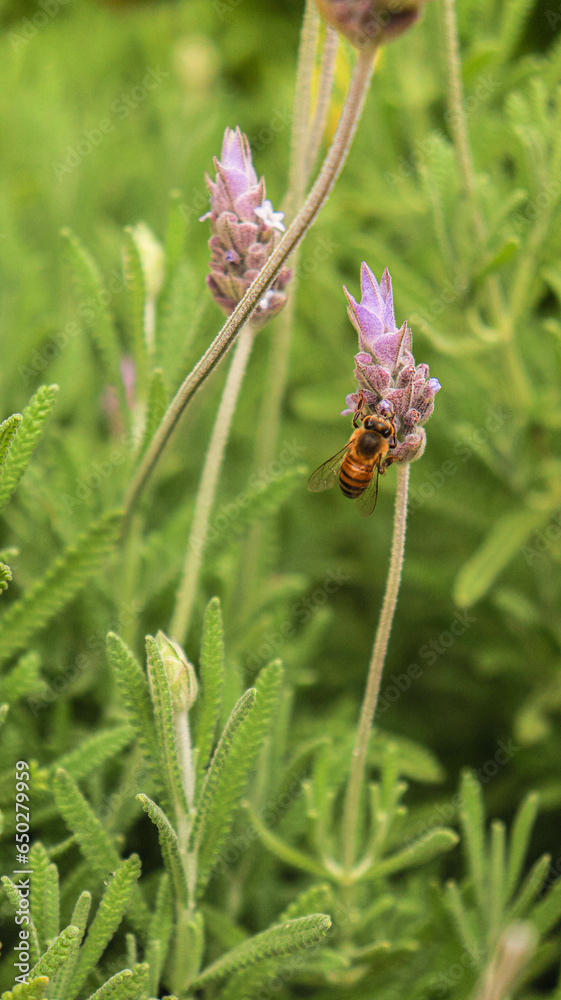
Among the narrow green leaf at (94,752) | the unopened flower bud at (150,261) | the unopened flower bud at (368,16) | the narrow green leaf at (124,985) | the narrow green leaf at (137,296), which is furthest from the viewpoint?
the unopened flower bud at (150,261)

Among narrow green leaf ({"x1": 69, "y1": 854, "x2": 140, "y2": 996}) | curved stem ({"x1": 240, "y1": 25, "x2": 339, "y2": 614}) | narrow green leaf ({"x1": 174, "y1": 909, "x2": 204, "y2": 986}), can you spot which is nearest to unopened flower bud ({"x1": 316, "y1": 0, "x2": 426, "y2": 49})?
curved stem ({"x1": 240, "y1": 25, "x2": 339, "y2": 614})

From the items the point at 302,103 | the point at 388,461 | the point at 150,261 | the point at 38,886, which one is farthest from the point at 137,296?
the point at 38,886

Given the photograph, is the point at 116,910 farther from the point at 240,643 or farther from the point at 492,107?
the point at 492,107

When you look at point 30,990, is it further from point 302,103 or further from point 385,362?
point 302,103

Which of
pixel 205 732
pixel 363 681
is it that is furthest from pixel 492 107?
pixel 205 732

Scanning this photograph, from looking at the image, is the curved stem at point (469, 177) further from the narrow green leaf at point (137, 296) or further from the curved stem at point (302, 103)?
the narrow green leaf at point (137, 296)

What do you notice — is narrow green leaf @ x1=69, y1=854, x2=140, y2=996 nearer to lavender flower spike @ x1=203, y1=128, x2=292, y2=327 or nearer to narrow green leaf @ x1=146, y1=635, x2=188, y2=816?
narrow green leaf @ x1=146, y1=635, x2=188, y2=816

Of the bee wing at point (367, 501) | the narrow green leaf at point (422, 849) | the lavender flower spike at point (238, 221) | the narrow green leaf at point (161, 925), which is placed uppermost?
the lavender flower spike at point (238, 221)

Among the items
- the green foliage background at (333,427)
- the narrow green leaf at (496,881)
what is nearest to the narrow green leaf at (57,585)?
the green foliage background at (333,427)
